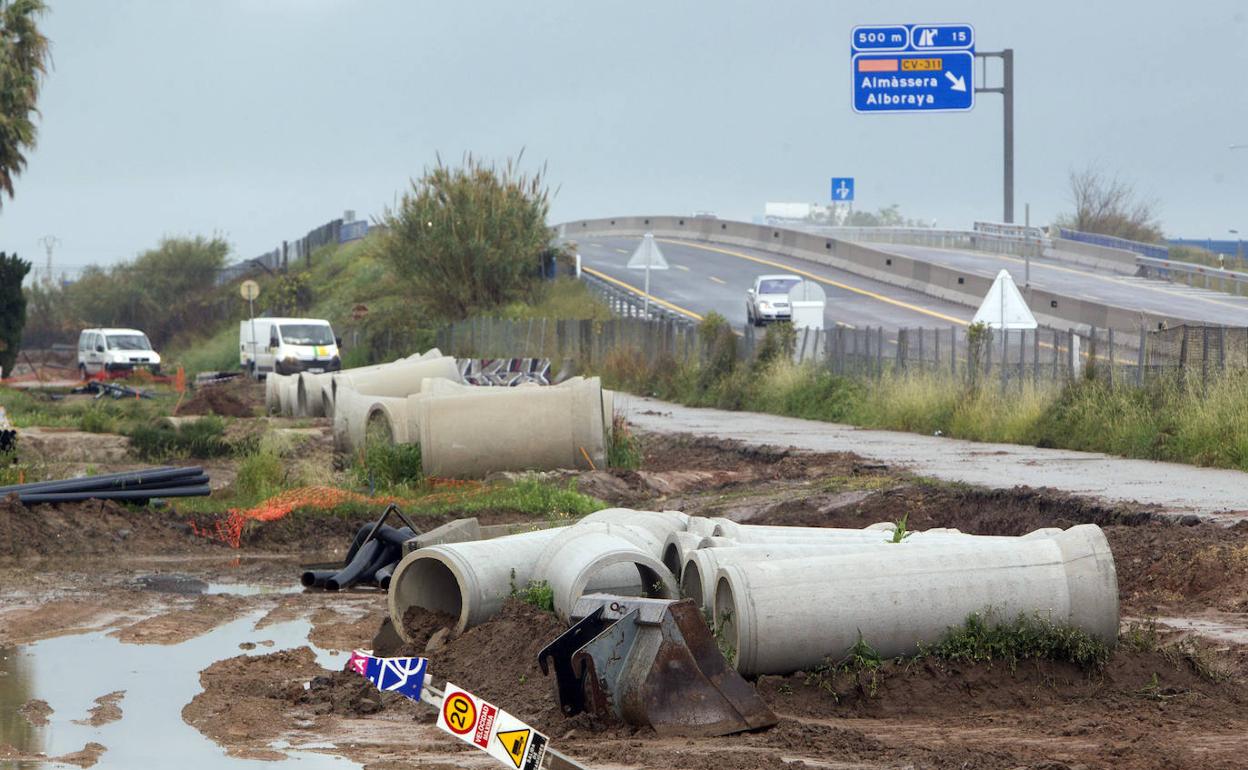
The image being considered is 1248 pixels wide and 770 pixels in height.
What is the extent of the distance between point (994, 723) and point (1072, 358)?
1681cm

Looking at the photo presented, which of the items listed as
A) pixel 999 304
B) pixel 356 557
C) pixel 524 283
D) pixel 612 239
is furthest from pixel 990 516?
pixel 612 239

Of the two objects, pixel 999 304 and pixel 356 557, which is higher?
pixel 999 304

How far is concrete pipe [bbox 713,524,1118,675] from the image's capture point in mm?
7949

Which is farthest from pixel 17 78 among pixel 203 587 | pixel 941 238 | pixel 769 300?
pixel 941 238

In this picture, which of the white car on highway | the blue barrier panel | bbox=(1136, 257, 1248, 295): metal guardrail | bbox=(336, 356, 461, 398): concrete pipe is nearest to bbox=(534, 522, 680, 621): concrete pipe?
bbox=(336, 356, 461, 398): concrete pipe

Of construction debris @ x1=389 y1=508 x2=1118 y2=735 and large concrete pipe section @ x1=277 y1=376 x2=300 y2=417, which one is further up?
construction debris @ x1=389 y1=508 x2=1118 y2=735

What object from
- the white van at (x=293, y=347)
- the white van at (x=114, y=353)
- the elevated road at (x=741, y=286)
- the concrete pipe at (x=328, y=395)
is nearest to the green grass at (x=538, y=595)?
the concrete pipe at (x=328, y=395)

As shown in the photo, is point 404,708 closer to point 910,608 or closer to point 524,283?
point 910,608

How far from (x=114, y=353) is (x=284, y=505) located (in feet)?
124

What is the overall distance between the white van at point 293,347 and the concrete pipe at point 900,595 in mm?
37991

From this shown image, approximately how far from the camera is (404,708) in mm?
8219

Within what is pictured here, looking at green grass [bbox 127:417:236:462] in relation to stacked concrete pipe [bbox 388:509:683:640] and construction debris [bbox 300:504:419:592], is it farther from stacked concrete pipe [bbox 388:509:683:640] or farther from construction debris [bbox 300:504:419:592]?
stacked concrete pipe [bbox 388:509:683:640]

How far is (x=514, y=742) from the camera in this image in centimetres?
582

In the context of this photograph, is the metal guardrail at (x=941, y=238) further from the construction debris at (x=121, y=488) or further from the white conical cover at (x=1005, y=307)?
the construction debris at (x=121, y=488)
